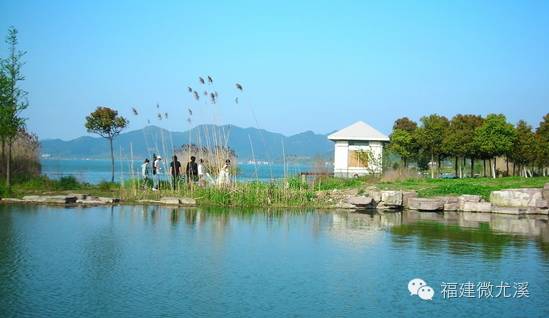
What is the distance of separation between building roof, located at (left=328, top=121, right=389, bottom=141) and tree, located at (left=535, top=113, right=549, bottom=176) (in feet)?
33.6

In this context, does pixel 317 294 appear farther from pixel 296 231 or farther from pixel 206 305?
pixel 296 231

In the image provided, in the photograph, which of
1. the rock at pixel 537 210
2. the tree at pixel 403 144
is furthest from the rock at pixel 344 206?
the tree at pixel 403 144

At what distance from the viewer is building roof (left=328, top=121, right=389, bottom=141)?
34.5 meters

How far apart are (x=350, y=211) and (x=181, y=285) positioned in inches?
462

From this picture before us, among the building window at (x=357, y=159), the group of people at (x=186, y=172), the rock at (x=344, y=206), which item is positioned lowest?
the rock at (x=344, y=206)

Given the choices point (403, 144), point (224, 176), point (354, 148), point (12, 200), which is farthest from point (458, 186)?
point (12, 200)

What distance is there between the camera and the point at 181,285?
8.63 m

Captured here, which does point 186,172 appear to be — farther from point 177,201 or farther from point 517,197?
point 517,197

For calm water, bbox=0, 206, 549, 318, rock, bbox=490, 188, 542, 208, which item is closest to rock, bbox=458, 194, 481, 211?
rock, bbox=490, 188, 542, 208

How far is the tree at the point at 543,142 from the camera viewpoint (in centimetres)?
3719

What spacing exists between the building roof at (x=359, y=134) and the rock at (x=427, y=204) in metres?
14.2

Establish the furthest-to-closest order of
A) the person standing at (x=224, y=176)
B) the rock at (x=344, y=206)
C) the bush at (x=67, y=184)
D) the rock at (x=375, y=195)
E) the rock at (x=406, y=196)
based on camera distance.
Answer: the bush at (x=67, y=184)
the rock at (x=406, y=196)
the rock at (x=375, y=195)
the person standing at (x=224, y=176)
the rock at (x=344, y=206)

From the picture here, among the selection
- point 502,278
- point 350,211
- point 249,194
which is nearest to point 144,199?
point 249,194

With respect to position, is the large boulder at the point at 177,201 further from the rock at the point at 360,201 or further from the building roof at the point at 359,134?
the building roof at the point at 359,134
